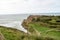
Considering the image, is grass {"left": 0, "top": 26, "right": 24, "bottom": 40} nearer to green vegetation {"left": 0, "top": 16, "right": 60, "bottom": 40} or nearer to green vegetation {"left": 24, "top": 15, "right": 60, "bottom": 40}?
green vegetation {"left": 0, "top": 16, "right": 60, "bottom": 40}

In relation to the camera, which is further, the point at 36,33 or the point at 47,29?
the point at 47,29

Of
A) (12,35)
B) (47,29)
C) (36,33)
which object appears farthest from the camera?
(47,29)

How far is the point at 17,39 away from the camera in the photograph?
1752 cm

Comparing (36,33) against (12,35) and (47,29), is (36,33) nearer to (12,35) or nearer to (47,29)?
(12,35)

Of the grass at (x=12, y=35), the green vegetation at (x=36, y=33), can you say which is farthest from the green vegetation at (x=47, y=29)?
the grass at (x=12, y=35)

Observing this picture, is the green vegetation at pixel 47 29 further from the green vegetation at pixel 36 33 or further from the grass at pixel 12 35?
the grass at pixel 12 35

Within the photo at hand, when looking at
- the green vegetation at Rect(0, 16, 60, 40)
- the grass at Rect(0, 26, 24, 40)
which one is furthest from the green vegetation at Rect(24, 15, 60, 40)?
the grass at Rect(0, 26, 24, 40)

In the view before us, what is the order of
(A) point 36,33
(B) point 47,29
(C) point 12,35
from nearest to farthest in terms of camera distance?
(A) point 36,33 → (C) point 12,35 → (B) point 47,29

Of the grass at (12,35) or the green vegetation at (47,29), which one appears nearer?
the green vegetation at (47,29)

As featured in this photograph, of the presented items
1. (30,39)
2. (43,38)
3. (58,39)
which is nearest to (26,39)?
(30,39)

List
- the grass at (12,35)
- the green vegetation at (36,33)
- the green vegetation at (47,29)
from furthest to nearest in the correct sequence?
the grass at (12,35), the green vegetation at (47,29), the green vegetation at (36,33)

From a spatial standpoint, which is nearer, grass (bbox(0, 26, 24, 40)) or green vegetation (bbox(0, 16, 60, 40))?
green vegetation (bbox(0, 16, 60, 40))

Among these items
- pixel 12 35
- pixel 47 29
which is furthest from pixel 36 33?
pixel 47 29

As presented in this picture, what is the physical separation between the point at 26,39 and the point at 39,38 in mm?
1067
